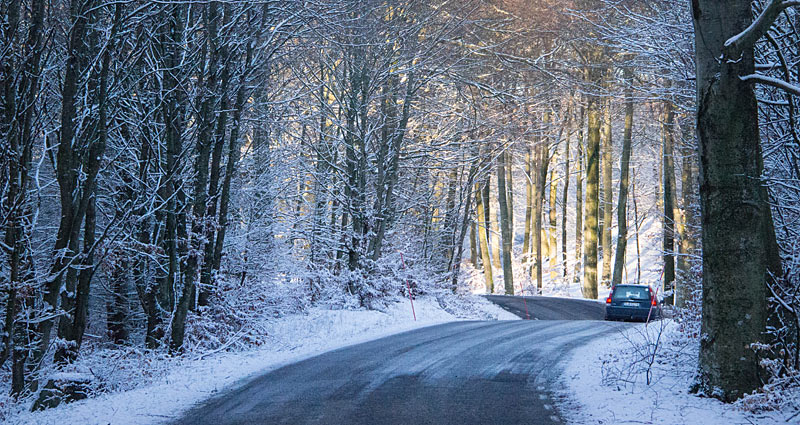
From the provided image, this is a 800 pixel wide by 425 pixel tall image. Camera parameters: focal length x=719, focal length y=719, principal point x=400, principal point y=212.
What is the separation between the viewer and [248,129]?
67.9 ft

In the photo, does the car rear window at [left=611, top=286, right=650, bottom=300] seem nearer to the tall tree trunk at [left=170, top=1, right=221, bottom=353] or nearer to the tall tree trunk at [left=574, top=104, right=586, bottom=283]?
the tall tree trunk at [left=170, top=1, right=221, bottom=353]

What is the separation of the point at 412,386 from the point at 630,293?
57.5 ft

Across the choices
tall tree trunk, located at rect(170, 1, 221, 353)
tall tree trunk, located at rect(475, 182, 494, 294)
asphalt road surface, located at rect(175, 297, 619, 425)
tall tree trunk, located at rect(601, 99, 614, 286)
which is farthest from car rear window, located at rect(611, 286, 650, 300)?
tall tree trunk, located at rect(170, 1, 221, 353)

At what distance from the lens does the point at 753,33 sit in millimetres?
7281

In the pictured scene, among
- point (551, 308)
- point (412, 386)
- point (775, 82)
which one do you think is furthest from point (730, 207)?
point (551, 308)

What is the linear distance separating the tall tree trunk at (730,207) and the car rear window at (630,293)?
1830cm

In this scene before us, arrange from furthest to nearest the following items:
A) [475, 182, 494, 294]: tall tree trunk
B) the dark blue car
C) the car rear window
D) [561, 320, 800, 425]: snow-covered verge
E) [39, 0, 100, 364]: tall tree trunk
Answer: [475, 182, 494, 294]: tall tree trunk
the car rear window
the dark blue car
[39, 0, 100, 364]: tall tree trunk
[561, 320, 800, 425]: snow-covered verge

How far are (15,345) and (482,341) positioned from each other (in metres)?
9.01

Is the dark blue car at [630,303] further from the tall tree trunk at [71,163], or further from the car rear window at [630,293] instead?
the tall tree trunk at [71,163]

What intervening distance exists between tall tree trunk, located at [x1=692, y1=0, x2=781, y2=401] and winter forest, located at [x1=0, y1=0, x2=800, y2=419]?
0.08 ft

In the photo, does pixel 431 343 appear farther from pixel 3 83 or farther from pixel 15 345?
pixel 3 83

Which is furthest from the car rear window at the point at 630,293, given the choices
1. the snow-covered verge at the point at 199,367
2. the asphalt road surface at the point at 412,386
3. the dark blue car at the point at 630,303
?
the asphalt road surface at the point at 412,386

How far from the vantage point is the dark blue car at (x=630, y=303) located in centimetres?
2527

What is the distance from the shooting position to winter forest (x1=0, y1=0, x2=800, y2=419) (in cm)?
775
